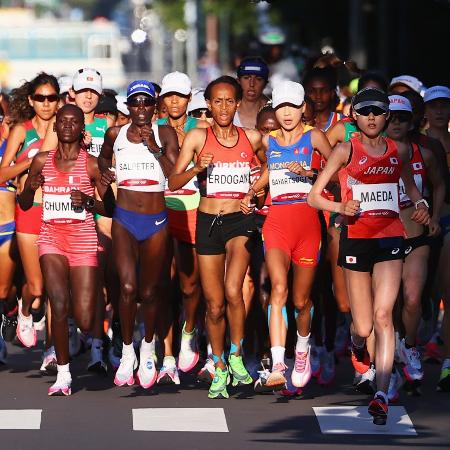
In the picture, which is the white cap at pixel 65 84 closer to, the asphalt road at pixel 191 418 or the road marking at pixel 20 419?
the asphalt road at pixel 191 418

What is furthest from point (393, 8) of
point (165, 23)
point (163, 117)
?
point (165, 23)

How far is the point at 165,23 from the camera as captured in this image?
103188mm

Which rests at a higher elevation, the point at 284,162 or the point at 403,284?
the point at 284,162

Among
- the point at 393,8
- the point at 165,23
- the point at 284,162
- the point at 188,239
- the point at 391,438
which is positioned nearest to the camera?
the point at 391,438

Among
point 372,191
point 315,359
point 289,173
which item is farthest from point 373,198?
point 315,359

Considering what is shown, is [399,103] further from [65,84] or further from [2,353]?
[65,84]

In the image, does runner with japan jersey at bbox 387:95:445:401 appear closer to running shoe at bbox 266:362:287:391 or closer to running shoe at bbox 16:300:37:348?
running shoe at bbox 266:362:287:391

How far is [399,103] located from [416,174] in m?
0.53

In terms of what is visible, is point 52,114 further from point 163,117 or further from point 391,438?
point 391,438

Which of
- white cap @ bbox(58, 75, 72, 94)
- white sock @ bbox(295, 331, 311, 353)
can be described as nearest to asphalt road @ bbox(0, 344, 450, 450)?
white sock @ bbox(295, 331, 311, 353)

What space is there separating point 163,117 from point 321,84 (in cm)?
154

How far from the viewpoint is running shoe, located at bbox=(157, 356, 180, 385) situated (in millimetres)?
13008

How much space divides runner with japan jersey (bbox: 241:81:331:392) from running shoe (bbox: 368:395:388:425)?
4.54ft

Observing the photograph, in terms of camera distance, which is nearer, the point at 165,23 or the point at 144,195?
the point at 144,195
